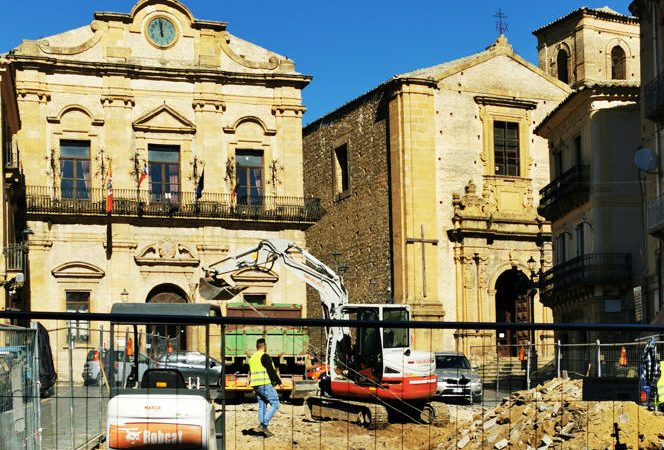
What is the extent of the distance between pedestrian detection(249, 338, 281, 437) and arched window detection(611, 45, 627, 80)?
142ft

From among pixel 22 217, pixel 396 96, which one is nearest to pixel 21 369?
pixel 22 217

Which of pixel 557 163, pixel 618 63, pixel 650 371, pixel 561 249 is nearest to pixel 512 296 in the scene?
pixel 561 249

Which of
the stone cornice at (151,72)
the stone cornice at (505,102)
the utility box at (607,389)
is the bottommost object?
the utility box at (607,389)

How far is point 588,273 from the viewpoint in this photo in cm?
4097

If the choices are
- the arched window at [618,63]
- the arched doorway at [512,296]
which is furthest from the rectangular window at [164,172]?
the arched window at [618,63]

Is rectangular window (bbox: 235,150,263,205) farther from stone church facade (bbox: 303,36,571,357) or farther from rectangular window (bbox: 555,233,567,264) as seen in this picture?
rectangular window (bbox: 555,233,567,264)

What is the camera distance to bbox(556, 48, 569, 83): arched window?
6025cm

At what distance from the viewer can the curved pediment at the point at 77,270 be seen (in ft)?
149

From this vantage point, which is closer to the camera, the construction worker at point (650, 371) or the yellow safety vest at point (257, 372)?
the construction worker at point (650, 371)

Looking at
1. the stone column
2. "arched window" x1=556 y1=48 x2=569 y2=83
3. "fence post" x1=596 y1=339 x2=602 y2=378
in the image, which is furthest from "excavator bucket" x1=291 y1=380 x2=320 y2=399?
"arched window" x1=556 y1=48 x2=569 y2=83

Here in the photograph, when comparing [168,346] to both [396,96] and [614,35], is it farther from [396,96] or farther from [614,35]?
[614,35]

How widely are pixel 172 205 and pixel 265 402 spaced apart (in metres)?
29.5

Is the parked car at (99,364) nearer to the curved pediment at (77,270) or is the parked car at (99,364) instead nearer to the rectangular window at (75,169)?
the curved pediment at (77,270)

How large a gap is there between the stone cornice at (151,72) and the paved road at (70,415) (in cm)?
3301
